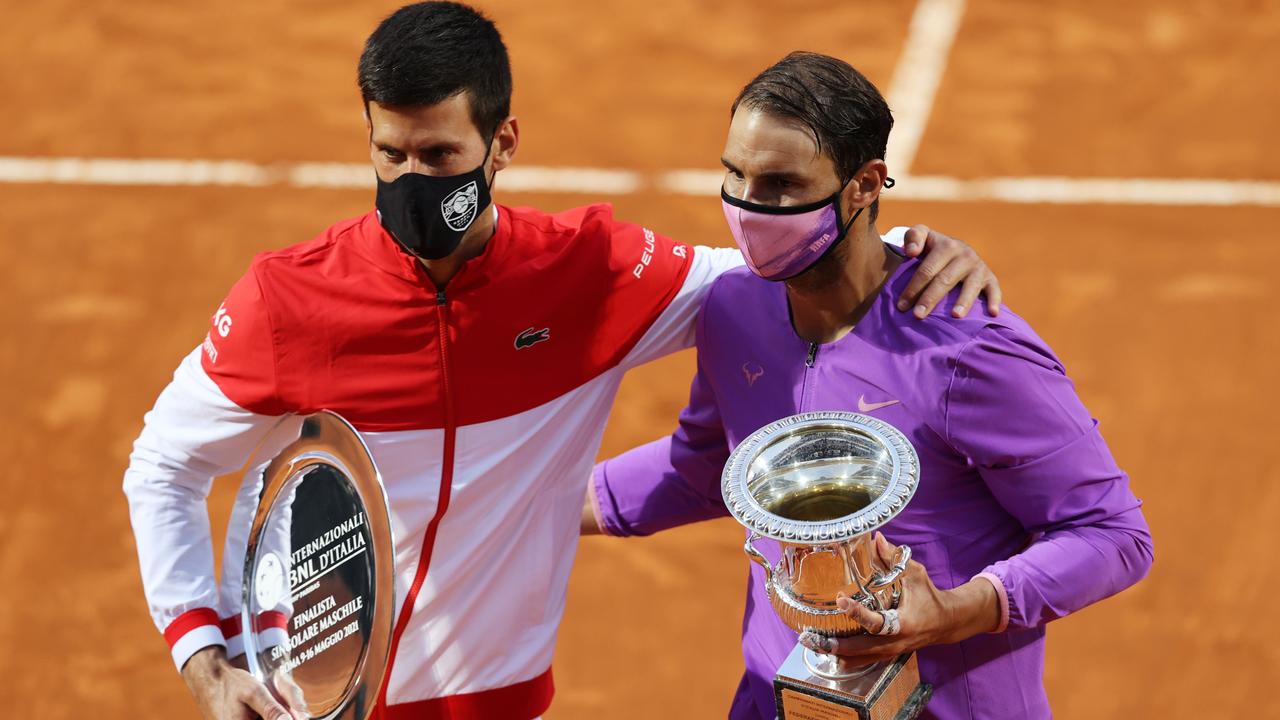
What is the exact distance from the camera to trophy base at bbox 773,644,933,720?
12.9 ft

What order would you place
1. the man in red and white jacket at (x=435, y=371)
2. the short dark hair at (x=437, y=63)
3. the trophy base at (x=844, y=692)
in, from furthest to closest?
the man in red and white jacket at (x=435, y=371) < the short dark hair at (x=437, y=63) < the trophy base at (x=844, y=692)

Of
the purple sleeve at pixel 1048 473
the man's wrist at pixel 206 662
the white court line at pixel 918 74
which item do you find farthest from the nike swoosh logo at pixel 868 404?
the white court line at pixel 918 74

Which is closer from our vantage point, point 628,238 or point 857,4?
point 628,238

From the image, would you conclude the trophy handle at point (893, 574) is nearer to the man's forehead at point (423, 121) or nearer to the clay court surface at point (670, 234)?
the man's forehead at point (423, 121)

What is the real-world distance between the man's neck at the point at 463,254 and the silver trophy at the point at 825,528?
3.91 ft

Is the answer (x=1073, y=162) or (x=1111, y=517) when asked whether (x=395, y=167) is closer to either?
(x=1111, y=517)

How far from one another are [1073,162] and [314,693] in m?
7.19

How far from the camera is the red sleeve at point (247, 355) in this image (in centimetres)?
473

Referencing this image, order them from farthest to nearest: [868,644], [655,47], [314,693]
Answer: [655,47] → [314,693] → [868,644]

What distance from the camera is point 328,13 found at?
39.7 ft

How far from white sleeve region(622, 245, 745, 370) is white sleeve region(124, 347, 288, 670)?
115 cm

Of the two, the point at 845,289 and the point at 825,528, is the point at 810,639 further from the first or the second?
the point at 845,289

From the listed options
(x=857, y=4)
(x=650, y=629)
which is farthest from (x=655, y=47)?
(x=650, y=629)

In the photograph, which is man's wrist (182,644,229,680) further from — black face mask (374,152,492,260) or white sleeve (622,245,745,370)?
white sleeve (622,245,745,370)
